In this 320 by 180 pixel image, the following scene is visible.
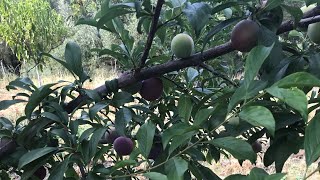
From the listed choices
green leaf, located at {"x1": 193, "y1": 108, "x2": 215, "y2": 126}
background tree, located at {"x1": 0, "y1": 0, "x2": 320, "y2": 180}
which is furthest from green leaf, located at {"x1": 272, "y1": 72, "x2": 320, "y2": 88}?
green leaf, located at {"x1": 193, "y1": 108, "x2": 215, "y2": 126}

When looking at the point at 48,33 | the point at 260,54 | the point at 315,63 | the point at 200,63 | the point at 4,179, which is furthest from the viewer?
the point at 48,33

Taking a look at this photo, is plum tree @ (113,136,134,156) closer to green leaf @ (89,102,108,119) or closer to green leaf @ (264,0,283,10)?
green leaf @ (89,102,108,119)

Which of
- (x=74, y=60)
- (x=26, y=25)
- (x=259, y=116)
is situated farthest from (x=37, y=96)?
(x=26, y=25)

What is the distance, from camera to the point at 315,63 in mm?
508

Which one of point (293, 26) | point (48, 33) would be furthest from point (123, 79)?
point (48, 33)

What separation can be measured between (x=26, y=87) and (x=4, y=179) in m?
0.18

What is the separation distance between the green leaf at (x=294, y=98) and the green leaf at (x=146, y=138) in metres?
0.19

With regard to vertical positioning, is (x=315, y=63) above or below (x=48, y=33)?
above

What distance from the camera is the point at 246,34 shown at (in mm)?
528

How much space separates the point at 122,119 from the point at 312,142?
345mm

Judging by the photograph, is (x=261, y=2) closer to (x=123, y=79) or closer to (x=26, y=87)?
(x=123, y=79)

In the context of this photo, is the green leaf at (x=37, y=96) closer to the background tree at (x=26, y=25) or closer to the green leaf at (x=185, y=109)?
the green leaf at (x=185, y=109)

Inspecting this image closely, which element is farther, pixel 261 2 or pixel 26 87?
pixel 26 87

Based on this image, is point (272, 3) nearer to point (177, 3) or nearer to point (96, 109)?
point (177, 3)
